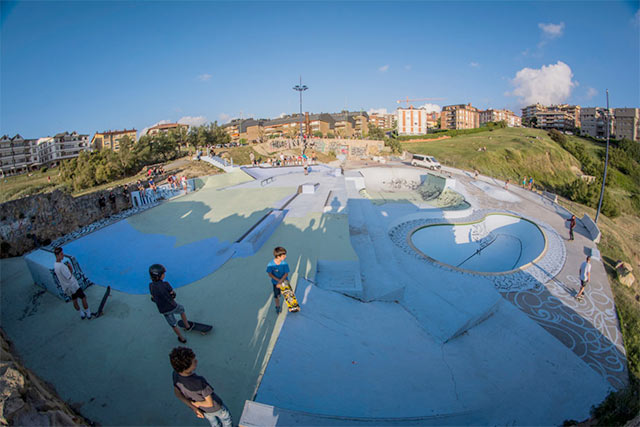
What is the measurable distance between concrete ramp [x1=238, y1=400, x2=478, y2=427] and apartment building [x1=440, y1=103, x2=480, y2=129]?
340 feet

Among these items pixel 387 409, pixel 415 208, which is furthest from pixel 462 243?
pixel 387 409

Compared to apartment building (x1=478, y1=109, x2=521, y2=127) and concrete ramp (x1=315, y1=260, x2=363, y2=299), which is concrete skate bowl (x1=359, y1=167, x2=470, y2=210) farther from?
apartment building (x1=478, y1=109, x2=521, y2=127)

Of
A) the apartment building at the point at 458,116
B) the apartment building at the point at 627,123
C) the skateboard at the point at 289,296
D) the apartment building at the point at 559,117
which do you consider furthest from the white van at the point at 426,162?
the apartment building at the point at 559,117

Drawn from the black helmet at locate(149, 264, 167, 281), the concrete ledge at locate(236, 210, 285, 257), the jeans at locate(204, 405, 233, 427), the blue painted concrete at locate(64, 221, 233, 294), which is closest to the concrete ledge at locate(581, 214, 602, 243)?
the concrete ledge at locate(236, 210, 285, 257)

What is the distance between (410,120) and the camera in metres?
86.1

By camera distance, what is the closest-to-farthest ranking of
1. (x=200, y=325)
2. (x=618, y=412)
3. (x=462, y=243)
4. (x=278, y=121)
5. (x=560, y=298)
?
(x=618, y=412), (x=200, y=325), (x=560, y=298), (x=462, y=243), (x=278, y=121)

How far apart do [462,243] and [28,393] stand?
15248 mm

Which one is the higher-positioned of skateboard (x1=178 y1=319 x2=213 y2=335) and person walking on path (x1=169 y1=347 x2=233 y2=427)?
person walking on path (x1=169 y1=347 x2=233 y2=427)

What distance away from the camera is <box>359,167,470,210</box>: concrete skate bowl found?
20.2 metres

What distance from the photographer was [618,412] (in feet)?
11.4

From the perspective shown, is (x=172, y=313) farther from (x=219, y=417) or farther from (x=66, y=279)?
(x=66, y=279)

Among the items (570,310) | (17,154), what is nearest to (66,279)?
(570,310)

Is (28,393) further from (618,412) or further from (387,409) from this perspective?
(618,412)

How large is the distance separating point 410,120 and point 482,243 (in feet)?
264
